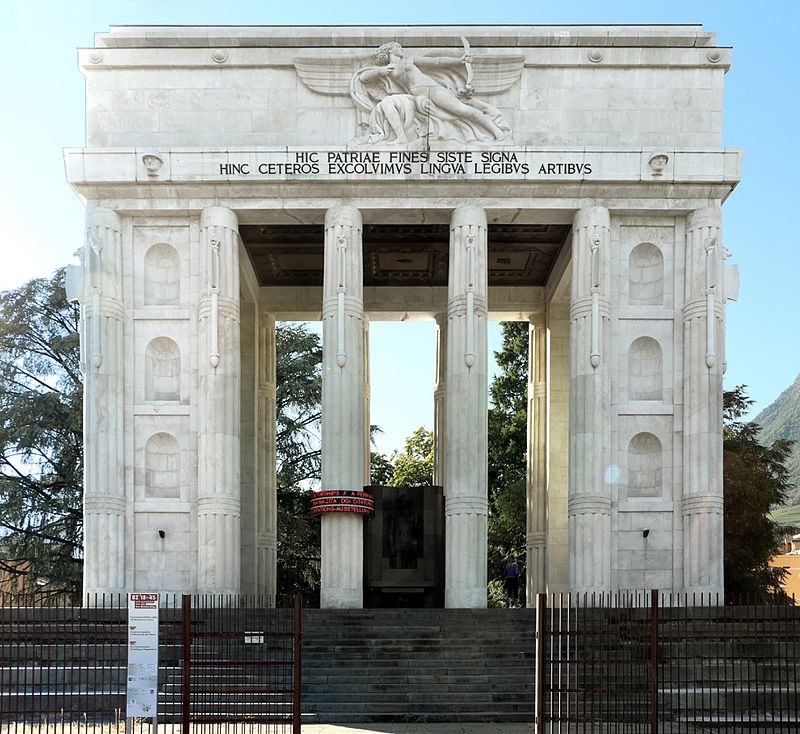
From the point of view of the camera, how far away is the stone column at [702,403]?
40750 millimetres

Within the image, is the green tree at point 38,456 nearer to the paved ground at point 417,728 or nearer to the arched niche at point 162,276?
Result: the arched niche at point 162,276

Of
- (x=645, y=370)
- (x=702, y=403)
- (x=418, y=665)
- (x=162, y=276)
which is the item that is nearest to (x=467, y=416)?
(x=645, y=370)

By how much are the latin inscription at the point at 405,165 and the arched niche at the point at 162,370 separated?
589cm

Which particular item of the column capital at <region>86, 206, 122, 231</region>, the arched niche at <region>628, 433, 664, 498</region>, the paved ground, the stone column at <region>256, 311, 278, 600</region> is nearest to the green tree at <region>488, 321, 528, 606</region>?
the stone column at <region>256, 311, 278, 600</region>

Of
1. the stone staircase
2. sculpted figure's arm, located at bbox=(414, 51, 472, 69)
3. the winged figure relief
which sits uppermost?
sculpted figure's arm, located at bbox=(414, 51, 472, 69)

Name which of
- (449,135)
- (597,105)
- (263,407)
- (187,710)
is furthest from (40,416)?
(187,710)

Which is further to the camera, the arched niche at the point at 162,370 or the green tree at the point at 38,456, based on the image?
the green tree at the point at 38,456

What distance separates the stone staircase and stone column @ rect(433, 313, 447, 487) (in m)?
17.2

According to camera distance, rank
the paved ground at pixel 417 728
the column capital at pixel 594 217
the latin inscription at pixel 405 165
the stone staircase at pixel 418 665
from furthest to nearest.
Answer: the column capital at pixel 594 217 < the latin inscription at pixel 405 165 < the stone staircase at pixel 418 665 < the paved ground at pixel 417 728

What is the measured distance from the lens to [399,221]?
43.8m

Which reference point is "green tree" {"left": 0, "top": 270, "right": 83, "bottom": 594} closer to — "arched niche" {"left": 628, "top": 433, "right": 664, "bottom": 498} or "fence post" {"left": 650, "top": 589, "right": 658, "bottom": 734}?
"arched niche" {"left": 628, "top": 433, "right": 664, "bottom": 498}

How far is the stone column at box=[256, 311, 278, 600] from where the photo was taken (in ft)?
167

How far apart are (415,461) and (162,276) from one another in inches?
1719

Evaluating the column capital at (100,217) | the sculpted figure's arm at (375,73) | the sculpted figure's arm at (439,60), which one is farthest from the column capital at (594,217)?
the column capital at (100,217)
